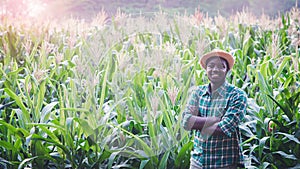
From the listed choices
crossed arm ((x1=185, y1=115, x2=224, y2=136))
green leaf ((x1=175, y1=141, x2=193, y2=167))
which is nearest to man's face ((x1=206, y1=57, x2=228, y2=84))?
crossed arm ((x1=185, y1=115, x2=224, y2=136))

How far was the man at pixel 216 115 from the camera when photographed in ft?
3.64

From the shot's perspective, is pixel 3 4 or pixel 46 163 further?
pixel 3 4

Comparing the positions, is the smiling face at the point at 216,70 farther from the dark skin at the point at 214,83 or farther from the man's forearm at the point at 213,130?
the man's forearm at the point at 213,130

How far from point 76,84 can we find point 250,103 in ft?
2.68

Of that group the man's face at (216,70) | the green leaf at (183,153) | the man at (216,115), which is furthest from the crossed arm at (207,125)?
the green leaf at (183,153)

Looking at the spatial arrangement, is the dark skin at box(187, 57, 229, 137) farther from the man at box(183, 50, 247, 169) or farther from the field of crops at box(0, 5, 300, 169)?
the field of crops at box(0, 5, 300, 169)

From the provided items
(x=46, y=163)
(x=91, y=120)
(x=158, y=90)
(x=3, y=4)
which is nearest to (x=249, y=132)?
(x=158, y=90)

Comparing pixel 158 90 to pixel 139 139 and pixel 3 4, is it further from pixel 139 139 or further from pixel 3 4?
pixel 3 4

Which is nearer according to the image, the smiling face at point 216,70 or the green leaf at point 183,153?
the smiling face at point 216,70

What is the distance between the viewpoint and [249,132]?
5.74 ft

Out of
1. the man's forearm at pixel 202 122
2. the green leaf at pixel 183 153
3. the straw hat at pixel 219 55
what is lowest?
the green leaf at pixel 183 153

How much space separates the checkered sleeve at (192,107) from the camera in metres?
1.16

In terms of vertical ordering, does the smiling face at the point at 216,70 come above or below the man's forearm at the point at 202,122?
above

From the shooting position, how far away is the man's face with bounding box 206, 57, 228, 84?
111cm
